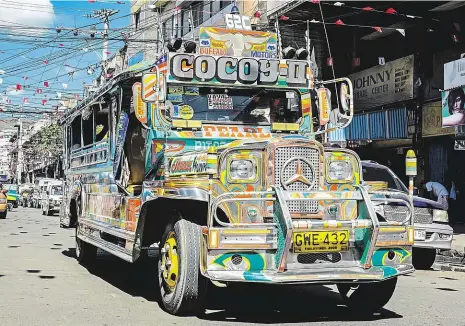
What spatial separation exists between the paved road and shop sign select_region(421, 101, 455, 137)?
9.04 metres

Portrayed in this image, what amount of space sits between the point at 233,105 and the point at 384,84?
1511 cm

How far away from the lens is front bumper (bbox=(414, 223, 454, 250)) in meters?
11.0

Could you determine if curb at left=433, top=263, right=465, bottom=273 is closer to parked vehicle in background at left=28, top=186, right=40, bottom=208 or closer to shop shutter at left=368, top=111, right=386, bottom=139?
shop shutter at left=368, top=111, right=386, bottom=139

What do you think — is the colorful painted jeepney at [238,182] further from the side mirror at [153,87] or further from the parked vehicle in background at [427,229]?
the parked vehicle in background at [427,229]

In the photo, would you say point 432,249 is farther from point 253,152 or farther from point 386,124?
point 386,124

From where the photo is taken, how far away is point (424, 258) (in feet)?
38.0

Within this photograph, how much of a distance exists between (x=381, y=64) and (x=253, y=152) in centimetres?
1678

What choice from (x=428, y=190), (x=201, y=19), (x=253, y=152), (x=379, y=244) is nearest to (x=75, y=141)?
→ (x=253, y=152)

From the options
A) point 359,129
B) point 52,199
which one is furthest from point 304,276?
point 52,199

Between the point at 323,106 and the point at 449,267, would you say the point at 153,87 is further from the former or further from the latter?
the point at 449,267

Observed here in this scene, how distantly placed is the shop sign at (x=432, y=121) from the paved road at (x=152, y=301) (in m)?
9.04

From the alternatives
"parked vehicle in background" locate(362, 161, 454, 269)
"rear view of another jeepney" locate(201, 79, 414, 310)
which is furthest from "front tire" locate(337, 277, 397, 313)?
"parked vehicle in background" locate(362, 161, 454, 269)

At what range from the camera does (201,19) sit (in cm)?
2955

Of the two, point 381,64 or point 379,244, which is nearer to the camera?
point 379,244
